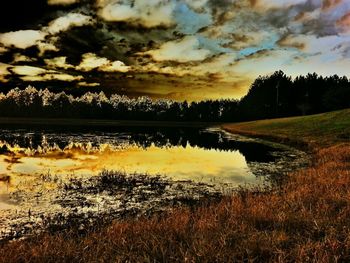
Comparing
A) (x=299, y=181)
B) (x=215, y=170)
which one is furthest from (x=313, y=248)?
(x=215, y=170)

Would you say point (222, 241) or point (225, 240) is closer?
point (222, 241)

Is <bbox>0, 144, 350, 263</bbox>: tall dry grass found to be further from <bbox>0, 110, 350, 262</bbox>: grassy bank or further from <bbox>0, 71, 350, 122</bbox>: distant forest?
<bbox>0, 71, 350, 122</bbox>: distant forest

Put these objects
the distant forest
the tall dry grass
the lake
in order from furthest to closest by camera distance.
Result: the distant forest < the lake < the tall dry grass

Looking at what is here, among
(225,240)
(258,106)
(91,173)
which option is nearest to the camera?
Result: (225,240)

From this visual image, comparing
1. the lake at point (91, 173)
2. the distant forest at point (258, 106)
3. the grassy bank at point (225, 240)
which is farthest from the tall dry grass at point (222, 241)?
the distant forest at point (258, 106)

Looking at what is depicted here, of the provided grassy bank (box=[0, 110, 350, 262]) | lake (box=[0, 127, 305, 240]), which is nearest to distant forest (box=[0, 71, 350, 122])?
lake (box=[0, 127, 305, 240])

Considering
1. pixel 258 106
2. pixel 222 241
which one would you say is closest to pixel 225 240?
pixel 222 241

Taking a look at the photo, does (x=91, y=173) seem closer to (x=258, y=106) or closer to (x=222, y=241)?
(x=222, y=241)

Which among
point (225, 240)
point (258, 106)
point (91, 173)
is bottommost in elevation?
point (91, 173)

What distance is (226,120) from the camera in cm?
17350

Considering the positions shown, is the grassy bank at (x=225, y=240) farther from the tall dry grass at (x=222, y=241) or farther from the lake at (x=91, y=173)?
the lake at (x=91, y=173)

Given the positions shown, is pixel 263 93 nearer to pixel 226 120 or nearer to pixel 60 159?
pixel 226 120

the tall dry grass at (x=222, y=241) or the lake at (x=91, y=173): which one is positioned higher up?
the tall dry grass at (x=222, y=241)

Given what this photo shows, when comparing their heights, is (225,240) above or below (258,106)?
below
